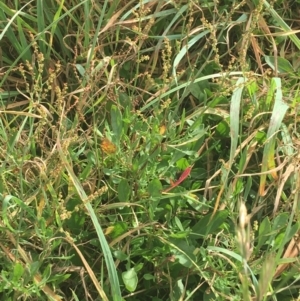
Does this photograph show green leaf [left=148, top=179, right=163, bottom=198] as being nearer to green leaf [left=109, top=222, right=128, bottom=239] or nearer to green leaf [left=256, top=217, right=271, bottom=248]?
green leaf [left=109, top=222, right=128, bottom=239]

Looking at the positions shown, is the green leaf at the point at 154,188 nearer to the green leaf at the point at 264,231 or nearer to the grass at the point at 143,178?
the grass at the point at 143,178

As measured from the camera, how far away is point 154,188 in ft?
3.38

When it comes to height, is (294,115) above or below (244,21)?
below

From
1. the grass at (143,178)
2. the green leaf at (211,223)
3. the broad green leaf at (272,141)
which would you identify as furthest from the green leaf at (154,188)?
the broad green leaf at (272,141)

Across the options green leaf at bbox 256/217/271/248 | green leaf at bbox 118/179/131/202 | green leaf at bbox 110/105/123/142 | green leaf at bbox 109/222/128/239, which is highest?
green leaf at bbox 110/105/123/142

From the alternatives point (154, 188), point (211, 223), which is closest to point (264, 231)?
point (211, 223)

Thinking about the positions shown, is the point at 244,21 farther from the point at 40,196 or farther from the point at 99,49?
the point at 40,196

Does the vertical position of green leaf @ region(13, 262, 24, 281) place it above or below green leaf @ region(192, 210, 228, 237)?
above

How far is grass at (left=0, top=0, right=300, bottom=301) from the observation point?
100 cm

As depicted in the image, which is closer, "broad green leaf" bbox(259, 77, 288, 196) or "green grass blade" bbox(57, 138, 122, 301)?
"green grass blade" bbox(57, 138, 122, 301)

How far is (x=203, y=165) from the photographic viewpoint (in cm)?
118

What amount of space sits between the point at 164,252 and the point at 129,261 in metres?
0.07

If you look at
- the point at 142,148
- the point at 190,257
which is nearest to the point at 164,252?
the point at 190,257

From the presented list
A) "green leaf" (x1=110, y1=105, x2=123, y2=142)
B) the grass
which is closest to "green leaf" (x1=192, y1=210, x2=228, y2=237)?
the grass
